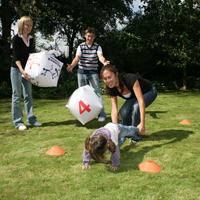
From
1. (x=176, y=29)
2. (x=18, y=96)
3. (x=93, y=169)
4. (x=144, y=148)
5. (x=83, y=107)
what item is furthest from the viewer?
(x=176, y=29)

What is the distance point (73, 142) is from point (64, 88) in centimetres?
806

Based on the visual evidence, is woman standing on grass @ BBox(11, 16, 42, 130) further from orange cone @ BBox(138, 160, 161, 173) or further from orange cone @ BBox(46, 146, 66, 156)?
orange cone @ BBox(138, 160, 161, 173)

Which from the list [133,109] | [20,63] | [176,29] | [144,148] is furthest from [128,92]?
[176,29]

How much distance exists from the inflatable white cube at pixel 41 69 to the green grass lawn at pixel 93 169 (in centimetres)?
102

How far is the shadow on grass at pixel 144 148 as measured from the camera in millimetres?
2953

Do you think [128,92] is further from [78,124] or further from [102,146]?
[78,124]

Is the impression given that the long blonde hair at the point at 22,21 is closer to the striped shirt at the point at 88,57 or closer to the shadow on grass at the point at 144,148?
the striped shirt at the point at 88,57

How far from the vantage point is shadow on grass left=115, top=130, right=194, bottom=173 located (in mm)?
2953

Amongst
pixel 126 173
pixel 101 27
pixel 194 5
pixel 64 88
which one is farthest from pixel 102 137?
pixel 101 27

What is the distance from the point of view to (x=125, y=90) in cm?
374

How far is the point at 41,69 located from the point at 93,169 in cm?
238

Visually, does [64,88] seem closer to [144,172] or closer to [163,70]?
[163,70]

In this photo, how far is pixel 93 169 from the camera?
9.36 ft

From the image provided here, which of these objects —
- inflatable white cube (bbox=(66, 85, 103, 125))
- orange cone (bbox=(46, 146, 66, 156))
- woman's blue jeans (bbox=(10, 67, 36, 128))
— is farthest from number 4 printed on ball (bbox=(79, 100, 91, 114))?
woman's blue jeans (bbox=(10, 67, 36, 128))
